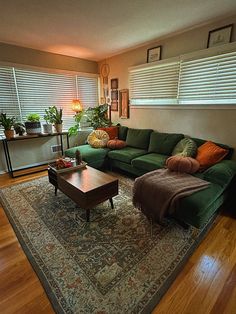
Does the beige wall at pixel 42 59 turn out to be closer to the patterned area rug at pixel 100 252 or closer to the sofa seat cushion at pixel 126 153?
the sofa seat cushion at pixel 126 153

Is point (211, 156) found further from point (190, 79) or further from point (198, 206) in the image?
point (190, 79)

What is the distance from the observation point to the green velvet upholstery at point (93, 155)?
3300 mm

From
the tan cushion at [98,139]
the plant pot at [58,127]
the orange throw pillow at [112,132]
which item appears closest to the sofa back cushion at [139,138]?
the orange throw pillow at [112,132]

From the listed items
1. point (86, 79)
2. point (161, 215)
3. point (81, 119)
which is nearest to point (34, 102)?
point (81, 119)

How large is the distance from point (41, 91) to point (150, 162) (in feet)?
9.61

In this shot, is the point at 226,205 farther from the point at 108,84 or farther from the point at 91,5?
the point at 108,84

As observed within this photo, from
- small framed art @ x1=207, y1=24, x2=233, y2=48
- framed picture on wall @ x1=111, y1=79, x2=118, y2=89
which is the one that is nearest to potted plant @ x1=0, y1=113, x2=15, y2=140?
framed picture on wall @ x1=111, y1=79, x2=118, y2=89

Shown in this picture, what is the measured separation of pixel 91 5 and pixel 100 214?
8.30ft

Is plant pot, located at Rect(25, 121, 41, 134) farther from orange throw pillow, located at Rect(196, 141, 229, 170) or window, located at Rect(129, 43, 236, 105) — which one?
orange throw pillow, located at Rect(196, 141, 229, 170)

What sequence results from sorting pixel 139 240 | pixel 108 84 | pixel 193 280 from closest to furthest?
pixel 193 280 < pixel 139 240 < pixel 108 84

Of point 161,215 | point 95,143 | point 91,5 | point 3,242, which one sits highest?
point 91,5

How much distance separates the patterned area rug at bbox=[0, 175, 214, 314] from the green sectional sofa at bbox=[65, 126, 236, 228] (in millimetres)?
325

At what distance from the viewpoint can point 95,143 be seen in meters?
3.69

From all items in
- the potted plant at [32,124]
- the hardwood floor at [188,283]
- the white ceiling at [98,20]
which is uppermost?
the white ceiling at [98,20]
